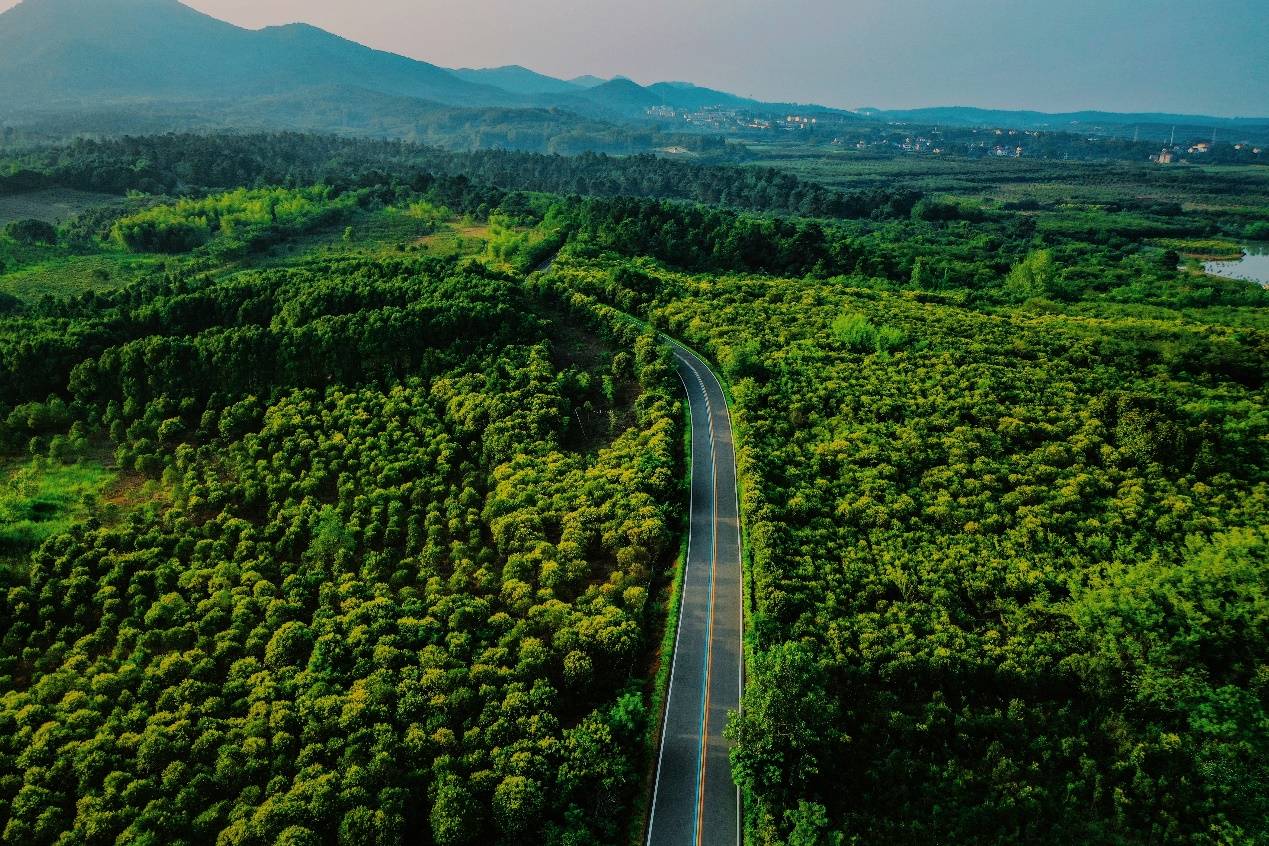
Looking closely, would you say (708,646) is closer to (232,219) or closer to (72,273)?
(72,273)

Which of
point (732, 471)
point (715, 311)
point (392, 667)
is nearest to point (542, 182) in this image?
point (715, 311)

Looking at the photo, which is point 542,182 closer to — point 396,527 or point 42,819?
point 396,527

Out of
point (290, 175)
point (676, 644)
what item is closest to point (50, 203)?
point (290, 175)

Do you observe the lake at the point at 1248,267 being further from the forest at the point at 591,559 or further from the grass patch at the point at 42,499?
the grass patch at the point at 42,499

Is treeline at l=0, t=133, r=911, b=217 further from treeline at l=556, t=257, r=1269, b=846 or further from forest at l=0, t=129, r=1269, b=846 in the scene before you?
treeline at l=556, t=257, r=1269, b=846

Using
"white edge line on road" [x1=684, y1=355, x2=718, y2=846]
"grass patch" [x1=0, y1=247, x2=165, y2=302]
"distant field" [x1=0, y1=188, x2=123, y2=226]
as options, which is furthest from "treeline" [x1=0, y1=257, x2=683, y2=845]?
"distant field" [x1=0, y1=188, x2=123, y2=226]

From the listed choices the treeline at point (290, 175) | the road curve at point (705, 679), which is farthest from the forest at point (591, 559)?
the treeline at point (290, 175)

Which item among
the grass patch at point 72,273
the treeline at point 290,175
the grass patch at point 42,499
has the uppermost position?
the treeline at point 290,175
